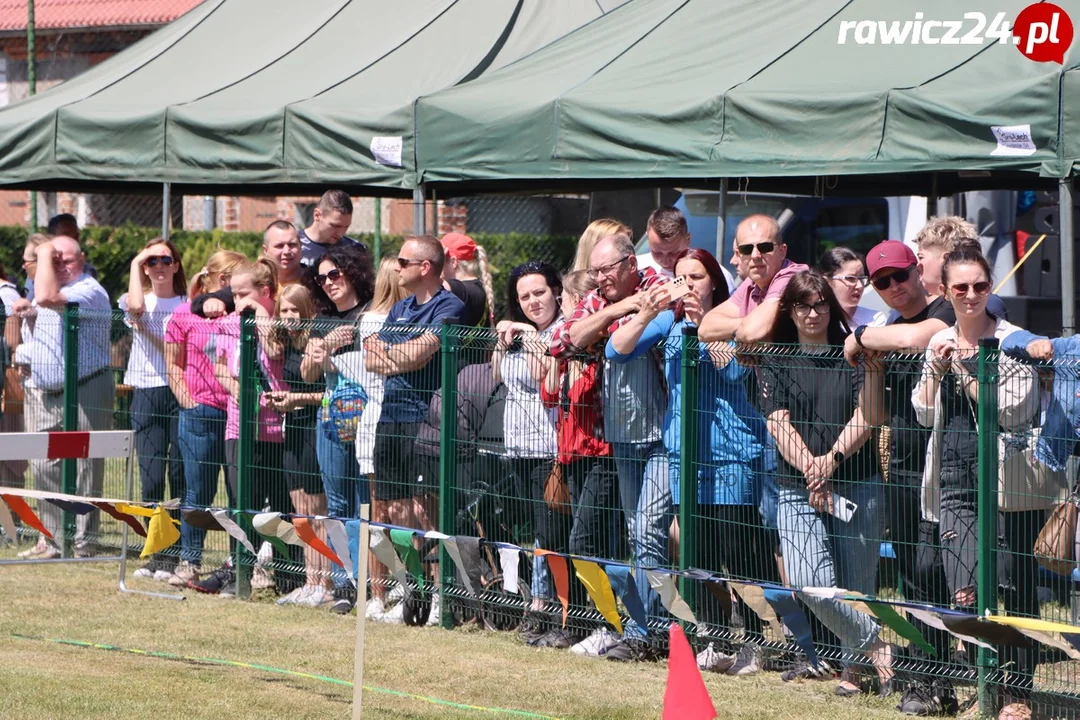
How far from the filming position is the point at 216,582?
A: 356 inches

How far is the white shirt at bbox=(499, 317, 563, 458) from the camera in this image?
7.37m

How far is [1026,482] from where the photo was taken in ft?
19.0

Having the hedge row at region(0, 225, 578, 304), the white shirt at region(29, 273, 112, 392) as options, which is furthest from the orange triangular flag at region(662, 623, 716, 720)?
the hedge row at region(0, 225, 578, 304)

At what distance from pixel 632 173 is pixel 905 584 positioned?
3.32 meters

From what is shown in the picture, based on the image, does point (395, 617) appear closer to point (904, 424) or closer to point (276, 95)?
point (904, 424)

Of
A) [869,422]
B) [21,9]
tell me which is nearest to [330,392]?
[869,422]

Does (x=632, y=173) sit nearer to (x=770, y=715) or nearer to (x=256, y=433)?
(x=256, y=433)

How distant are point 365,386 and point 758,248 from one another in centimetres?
217

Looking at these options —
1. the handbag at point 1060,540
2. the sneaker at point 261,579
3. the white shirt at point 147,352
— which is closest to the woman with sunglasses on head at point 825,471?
the handbag at point 1060,540

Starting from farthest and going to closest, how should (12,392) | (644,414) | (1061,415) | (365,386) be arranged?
(12,392) → (365,386) → (644,414) → (1061,415)

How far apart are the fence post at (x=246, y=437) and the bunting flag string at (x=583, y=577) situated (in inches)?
3.5

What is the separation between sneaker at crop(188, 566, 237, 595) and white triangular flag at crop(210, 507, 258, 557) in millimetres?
475

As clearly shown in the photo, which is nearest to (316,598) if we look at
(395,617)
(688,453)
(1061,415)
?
(395,617)

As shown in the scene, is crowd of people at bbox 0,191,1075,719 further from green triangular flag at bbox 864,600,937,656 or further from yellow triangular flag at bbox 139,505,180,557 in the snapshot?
yellow triangular flag at bbox 139,505,180,557
